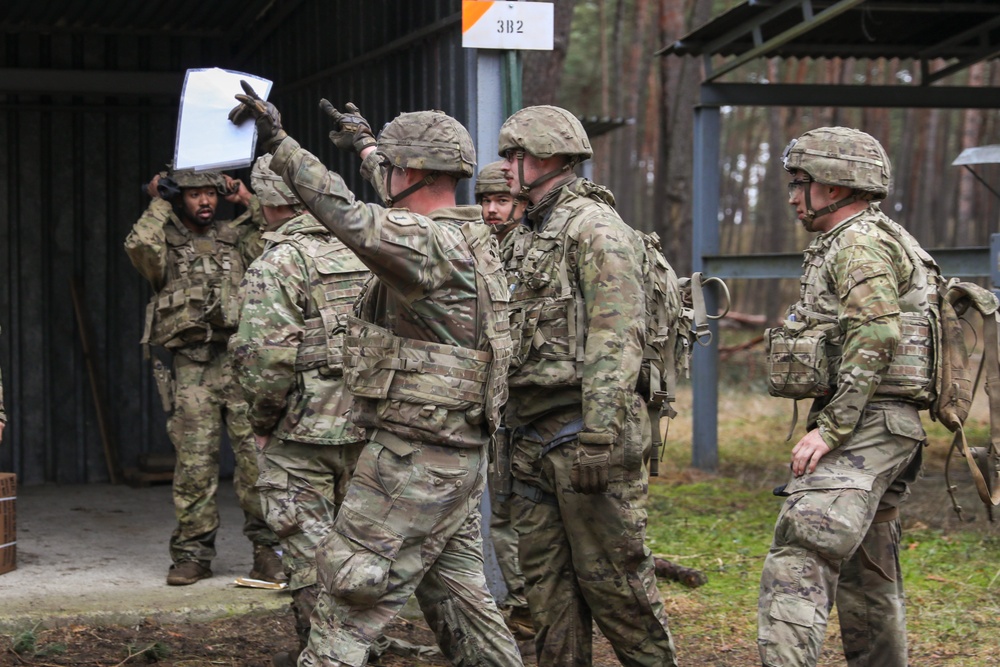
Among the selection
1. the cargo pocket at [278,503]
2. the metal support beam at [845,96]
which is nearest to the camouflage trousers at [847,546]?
the cargo pocket at [278,503]

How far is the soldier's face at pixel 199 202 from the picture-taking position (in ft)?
22.9

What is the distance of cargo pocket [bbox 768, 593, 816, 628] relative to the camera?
436 cm

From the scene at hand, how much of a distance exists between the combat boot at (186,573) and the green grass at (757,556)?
2.58m

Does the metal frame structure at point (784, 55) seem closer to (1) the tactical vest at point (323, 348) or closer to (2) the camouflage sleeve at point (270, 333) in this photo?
(1) the tactical vest at point (323, 348)

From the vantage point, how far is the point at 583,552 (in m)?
4.71

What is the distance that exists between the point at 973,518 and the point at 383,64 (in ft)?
16.9

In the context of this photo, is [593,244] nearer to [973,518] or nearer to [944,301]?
[944,301]

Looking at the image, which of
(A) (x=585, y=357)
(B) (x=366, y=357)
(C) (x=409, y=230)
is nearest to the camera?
(C) (x=409, y=230)

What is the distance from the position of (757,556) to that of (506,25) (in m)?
3.78

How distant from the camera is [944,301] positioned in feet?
15.3

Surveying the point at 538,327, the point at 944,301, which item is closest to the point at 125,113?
the point at 538,327

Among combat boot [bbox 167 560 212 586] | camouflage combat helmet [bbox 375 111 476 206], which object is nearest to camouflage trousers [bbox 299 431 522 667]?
camouflage combat helmet [bbox 375 111 476 206]

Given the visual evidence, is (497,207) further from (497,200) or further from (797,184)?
(797,184)

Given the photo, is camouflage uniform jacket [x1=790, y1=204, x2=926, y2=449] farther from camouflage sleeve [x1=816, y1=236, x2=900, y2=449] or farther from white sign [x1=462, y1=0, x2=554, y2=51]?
white sign [x1=462, y1=0, x2=554, y2=51]
